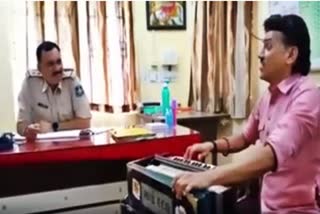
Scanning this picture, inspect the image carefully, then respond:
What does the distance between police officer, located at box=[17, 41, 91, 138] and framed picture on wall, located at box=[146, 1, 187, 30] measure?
1268mm

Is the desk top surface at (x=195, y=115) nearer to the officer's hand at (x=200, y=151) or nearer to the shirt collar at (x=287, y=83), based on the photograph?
the officer's hand at (x=200, y=151)

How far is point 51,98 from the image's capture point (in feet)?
10.3

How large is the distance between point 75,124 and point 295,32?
6.14ft

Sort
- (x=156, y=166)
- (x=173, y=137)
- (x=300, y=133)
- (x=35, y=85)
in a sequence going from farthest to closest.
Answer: (x=35, y=85)
(x=173, y=137)
(x=156, y=166)
(x=300, y=133)

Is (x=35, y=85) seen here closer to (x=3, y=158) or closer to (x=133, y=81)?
(x=3, y=158)

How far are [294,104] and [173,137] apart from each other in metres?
1.25

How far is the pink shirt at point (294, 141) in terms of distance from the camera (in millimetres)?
1377

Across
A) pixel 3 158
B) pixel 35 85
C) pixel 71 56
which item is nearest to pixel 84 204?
pixel 3 158

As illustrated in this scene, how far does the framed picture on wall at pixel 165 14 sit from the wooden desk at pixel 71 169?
1644 mm

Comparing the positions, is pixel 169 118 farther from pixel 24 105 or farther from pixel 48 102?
pixel 24 105

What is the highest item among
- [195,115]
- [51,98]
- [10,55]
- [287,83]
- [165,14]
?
[165,14]

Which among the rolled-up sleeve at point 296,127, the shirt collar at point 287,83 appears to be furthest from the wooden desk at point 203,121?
the rolled-up sleeve at point 296,127

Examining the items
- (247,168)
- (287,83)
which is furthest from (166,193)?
(287,83)

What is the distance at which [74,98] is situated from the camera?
10.4 feet
